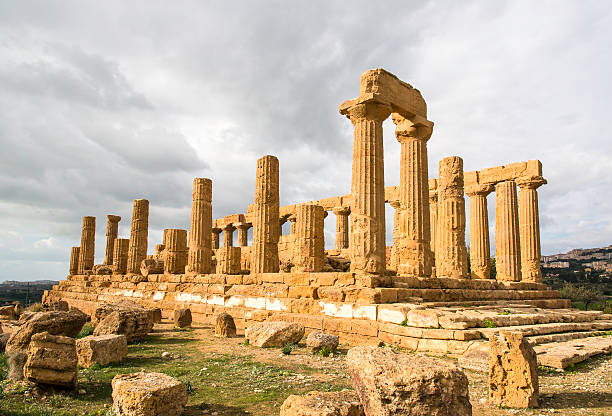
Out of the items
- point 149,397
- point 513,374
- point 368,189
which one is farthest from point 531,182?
point 149,397

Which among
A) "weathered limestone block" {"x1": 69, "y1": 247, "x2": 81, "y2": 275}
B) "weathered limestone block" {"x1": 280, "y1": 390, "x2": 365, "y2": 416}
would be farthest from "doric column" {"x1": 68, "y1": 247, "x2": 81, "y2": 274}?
"weathered limestone block" {"x1": 280, "y1": 390, "x2": 365, "y2": 416}

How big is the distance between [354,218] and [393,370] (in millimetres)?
8470

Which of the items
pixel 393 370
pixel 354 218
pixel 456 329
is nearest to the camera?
pixel 393 370

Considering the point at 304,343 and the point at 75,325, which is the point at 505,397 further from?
the point at 75,325

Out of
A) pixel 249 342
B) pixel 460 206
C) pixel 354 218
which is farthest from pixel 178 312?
pixel 460 206

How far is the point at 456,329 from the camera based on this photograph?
336 inches

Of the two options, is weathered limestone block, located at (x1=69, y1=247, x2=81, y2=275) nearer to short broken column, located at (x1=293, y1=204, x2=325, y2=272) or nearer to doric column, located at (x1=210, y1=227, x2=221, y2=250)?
doric column, located at (x1=210, y1=227, x2=221, y2=250)

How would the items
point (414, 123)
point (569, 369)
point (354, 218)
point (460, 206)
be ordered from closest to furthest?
point (569, 369), point (354, 218), point (414, 123), point (460, 206)

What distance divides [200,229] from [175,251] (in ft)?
6.62

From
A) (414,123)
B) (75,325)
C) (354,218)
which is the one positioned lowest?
(75,325)

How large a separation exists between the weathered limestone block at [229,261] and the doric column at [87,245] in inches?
730

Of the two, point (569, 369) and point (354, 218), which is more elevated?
point (354, 218)

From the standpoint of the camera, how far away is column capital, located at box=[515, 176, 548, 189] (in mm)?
19641

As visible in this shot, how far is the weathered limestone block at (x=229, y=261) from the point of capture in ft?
56.1
